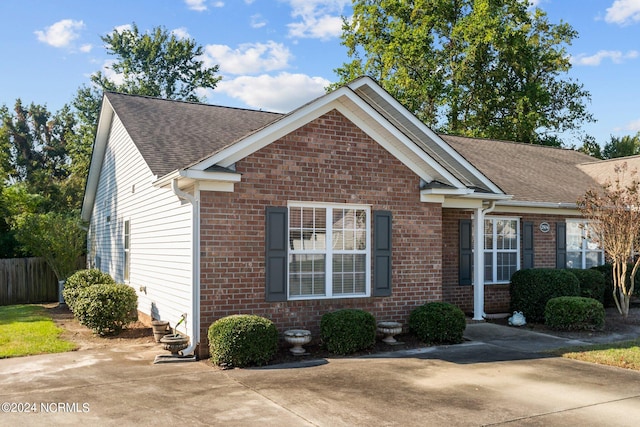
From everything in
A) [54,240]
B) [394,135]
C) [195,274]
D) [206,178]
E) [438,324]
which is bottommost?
[438,324]

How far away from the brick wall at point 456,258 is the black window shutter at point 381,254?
345 centimetres

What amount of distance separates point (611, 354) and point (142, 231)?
10368 millimetres

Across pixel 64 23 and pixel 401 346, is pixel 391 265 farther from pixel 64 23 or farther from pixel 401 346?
pixel 64 23

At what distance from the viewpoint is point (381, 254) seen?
10.9 m

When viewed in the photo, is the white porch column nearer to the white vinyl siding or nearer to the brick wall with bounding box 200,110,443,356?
the brick wall with bounding box 200,110,443,356

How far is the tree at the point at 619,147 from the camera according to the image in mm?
37656

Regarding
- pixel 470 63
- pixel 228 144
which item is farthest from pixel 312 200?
pixel 470 63

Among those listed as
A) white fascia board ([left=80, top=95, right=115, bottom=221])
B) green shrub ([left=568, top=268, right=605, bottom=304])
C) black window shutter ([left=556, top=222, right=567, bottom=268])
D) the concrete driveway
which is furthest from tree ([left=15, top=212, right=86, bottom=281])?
green shrub ([left=568, top=268, right=605, bottom=304])

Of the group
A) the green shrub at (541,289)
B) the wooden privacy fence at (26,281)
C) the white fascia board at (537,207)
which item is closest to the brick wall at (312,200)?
the green shrub at (541,289)

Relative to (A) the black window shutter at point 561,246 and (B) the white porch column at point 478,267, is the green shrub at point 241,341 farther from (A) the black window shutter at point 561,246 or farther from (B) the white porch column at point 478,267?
(A) the black window shutter at point 561,246

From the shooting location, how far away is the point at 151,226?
41.2ft

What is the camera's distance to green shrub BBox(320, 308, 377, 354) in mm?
9594

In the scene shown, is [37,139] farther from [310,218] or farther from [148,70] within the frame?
[310,218]

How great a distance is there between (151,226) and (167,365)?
437 cm
